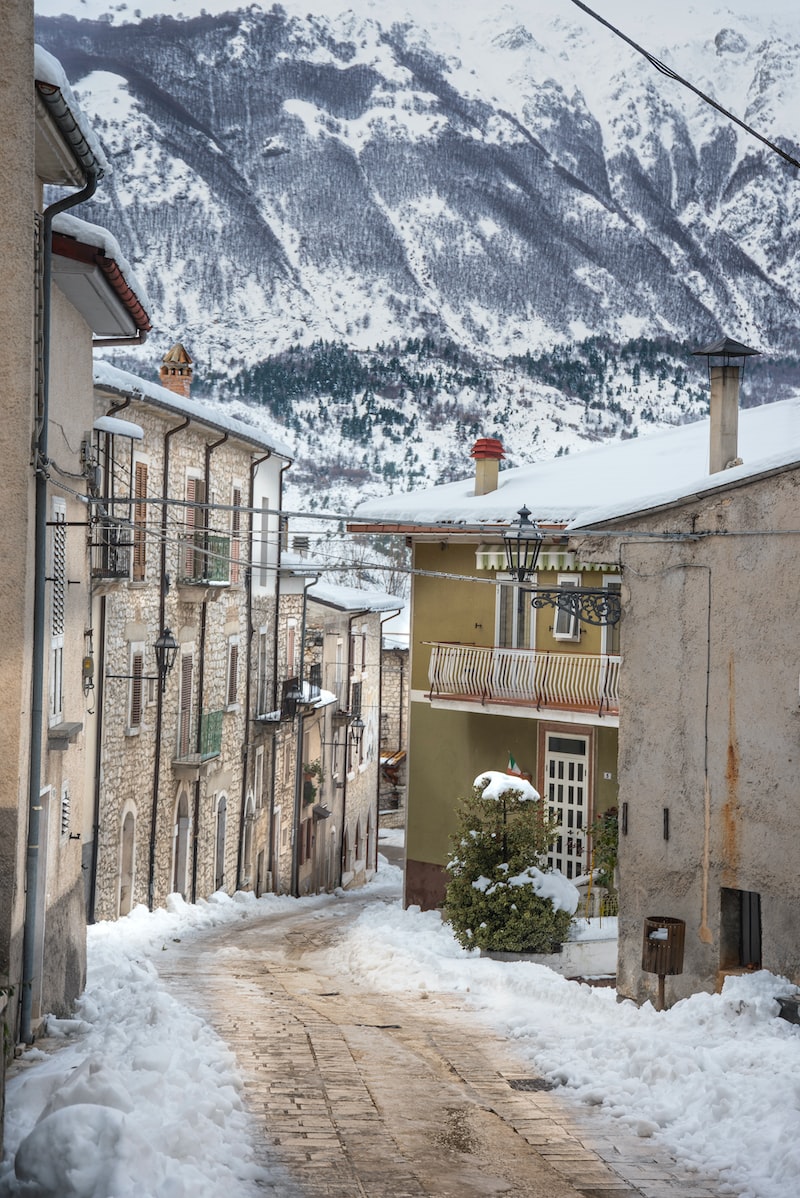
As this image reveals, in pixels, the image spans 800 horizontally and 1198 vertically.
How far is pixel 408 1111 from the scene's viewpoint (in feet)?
31.5

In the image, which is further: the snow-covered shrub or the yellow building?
the yellow building

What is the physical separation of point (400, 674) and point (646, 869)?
39.6 m

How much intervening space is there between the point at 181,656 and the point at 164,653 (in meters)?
2.60

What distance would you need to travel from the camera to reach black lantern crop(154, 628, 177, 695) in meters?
23.1

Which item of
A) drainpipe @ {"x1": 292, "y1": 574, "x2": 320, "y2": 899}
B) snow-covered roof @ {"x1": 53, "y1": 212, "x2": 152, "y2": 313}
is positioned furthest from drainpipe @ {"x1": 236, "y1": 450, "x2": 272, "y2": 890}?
snow-covered roof @ {"x1": 53, "y1": 212, "x2": 152, "y2": 313}

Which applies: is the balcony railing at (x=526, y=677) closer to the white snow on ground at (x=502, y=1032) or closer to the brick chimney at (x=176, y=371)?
the white snow on ground at (x=502, y=1032)

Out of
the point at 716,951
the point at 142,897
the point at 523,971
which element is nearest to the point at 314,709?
the point at 142,897

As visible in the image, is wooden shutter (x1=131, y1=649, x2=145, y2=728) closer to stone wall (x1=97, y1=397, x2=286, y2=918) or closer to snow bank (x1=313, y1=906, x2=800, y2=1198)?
stone wall (x1=97, y1=397, x2=286, y2=918)

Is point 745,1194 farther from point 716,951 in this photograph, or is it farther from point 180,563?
point 180,563

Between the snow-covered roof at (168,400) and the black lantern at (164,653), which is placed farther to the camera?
the black lantern at (164,653)

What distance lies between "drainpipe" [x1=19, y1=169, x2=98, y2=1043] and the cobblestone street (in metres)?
1.84

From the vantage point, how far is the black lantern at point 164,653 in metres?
23.1

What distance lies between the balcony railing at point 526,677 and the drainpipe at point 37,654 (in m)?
13.7

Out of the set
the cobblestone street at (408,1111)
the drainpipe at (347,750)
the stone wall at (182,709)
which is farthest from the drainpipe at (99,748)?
the drainpipe at (347,750)
